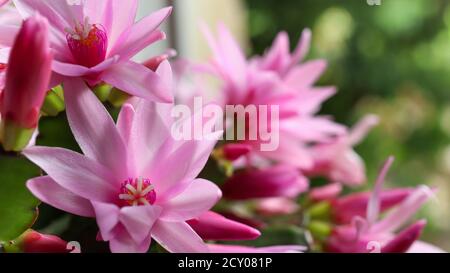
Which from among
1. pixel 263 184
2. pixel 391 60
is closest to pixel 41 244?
pixel 263 184

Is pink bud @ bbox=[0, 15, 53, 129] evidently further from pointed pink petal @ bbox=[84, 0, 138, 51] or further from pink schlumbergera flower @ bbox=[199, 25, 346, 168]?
pink schlumbergera flower @ bbox=[199, 25, 346, 168]

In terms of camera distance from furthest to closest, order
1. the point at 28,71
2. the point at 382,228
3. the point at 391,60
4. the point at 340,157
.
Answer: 1. the point at 391,60
2. the point at 340,157
3. the point at 382,228
4. the point at 28,71

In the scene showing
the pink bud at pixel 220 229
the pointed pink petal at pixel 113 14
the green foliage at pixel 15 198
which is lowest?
the pink bud at pixel 220 229

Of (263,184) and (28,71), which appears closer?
(28,71)

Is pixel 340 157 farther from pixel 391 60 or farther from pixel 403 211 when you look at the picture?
pixel 391 60

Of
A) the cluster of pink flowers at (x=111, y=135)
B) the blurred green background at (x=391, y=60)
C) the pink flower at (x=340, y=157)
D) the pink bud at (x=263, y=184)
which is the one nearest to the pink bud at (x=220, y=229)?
the cluster of pink flowers at (x=111, y=135)

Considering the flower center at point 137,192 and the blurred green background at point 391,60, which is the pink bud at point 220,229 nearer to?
the flower center at point 137,192
